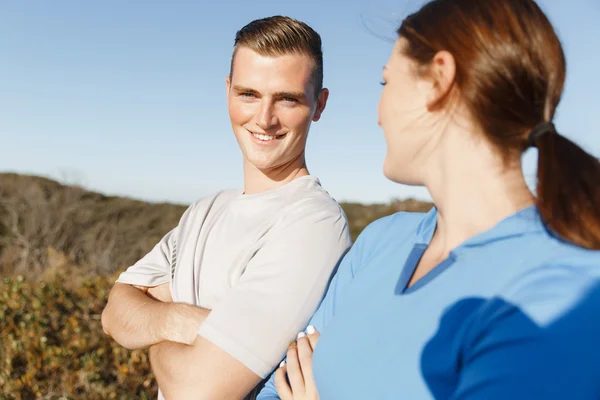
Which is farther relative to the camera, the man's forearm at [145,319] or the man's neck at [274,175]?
the man's neck at [274,175]

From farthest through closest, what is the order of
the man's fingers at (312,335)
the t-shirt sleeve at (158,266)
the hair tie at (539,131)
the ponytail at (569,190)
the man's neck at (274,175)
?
the t-shirt sleeve at (158,266) → the man's neck at (274,175) → the man's fingers at (312,335) → the hair tie at (539,131) → the ponytail at (569,190)

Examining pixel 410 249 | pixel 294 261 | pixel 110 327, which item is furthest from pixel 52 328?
pixel 410 249

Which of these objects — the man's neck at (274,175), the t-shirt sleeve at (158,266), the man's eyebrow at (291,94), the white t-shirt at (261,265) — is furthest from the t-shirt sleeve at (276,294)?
the t-shirt sleeve at (158,266)

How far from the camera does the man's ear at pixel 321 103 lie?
2406 millimetres

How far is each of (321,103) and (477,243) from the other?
1.26 m

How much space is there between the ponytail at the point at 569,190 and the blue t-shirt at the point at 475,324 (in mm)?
42

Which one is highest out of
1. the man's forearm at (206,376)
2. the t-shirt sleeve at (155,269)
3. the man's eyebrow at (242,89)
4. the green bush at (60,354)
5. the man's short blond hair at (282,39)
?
the man's short blond hair at (282,39)

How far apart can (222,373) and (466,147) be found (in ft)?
3.39

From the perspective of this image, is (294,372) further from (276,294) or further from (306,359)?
(276,294)

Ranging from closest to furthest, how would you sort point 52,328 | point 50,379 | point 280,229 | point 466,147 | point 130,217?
point 466,147 < point 280,229 < point 50,379 < point 52,328 < point 130,217

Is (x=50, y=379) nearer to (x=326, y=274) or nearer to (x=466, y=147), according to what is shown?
(x=326, y=274)

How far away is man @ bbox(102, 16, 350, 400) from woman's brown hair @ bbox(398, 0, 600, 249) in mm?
788

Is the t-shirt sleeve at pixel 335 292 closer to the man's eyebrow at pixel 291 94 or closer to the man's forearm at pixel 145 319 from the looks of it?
the man's forearm at pixel 145 319

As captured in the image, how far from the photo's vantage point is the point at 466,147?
1.40 m
